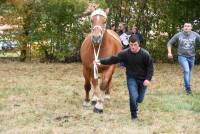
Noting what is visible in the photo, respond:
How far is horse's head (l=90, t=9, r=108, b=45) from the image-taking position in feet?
34.5

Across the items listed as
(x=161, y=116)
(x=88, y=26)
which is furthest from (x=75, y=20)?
(x=161, y=116)

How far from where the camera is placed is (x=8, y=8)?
21453 millimetres

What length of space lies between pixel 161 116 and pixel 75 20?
12.2 metres

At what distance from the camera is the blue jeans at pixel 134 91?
31.4 ft

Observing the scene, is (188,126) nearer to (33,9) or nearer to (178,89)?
(178,89)

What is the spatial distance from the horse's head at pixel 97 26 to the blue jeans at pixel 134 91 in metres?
1.25

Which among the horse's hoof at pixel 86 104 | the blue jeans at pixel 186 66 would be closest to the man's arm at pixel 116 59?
the horse's hoof at pixel 86 104

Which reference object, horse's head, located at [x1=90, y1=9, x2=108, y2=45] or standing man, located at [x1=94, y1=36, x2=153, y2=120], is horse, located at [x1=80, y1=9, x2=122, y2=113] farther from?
standing man, located at [x1=94, y1=36, x2=153, y2=120]

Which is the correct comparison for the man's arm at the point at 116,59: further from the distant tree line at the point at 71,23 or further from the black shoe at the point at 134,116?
the distant tree line at the point at 71,23

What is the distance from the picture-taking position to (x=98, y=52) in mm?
11039

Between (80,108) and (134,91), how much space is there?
1878 mm

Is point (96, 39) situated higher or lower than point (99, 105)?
higher

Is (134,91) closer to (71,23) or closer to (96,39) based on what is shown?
(96,39)

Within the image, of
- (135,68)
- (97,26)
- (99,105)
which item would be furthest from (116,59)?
(99,105)
